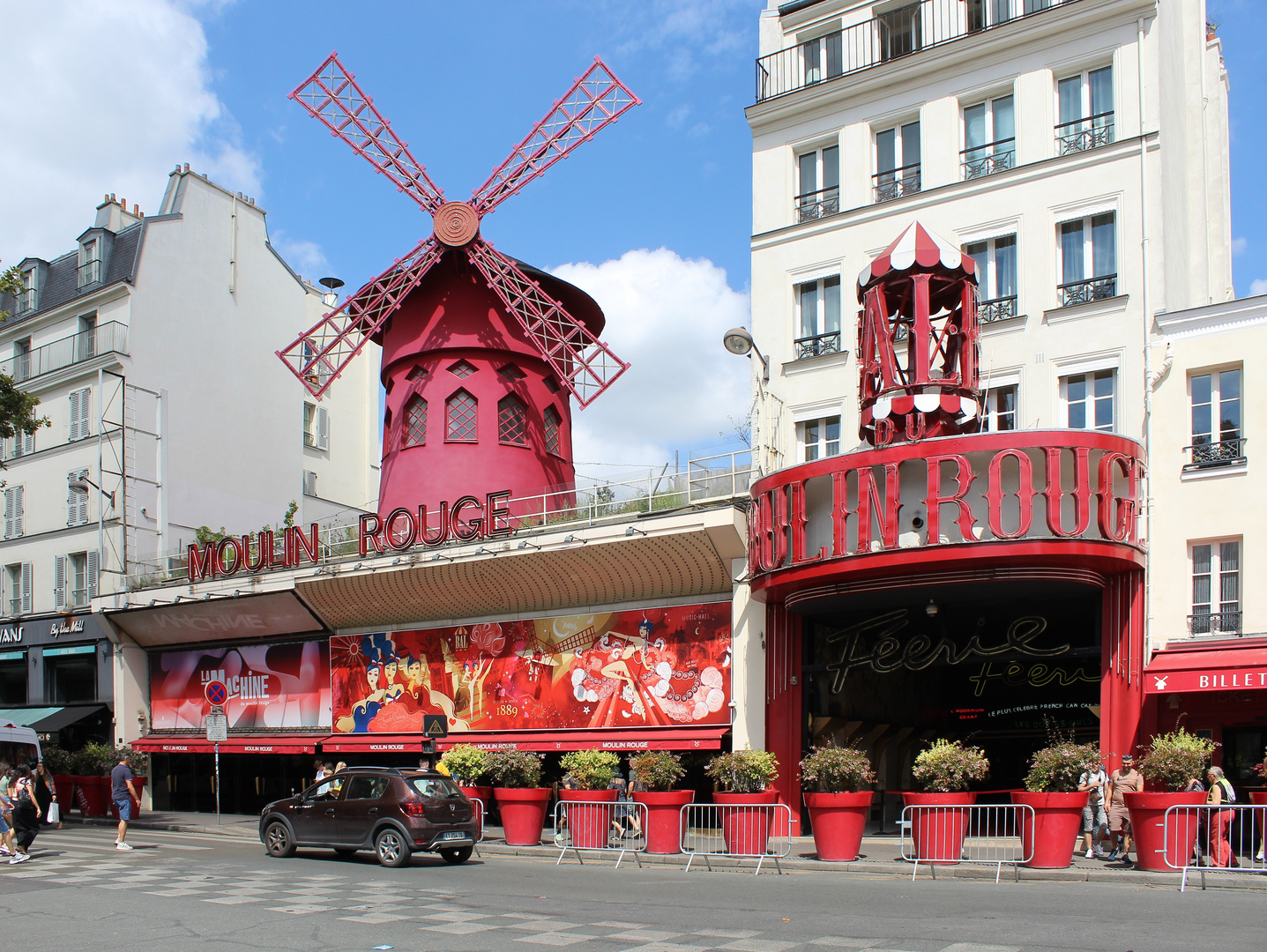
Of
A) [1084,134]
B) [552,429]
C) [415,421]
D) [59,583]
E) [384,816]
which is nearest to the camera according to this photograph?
[384,816]

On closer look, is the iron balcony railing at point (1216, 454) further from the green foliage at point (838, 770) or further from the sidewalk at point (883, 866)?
the green foliage at point (838, 770)

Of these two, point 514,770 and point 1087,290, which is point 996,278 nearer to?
point 1087,290

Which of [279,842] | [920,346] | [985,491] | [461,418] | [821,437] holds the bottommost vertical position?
[279,842]

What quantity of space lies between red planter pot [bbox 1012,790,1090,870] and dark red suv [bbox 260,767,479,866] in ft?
20.8

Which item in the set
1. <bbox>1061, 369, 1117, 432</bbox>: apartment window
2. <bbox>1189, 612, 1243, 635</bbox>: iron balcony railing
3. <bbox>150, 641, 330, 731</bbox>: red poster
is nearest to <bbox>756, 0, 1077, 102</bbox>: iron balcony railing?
<bbox>1061, 369, 1117, 432</bbox>: apartment window

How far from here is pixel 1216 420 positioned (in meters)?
16.6

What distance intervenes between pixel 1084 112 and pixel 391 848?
46.2 ft

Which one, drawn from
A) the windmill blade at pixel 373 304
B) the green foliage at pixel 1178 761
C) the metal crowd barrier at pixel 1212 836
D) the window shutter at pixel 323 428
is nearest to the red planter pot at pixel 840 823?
the green foliage at pixel 1178 761

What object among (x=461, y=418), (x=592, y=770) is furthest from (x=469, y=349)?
(x=592, y=770)

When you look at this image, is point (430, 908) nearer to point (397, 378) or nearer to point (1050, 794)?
point (1050, 794)

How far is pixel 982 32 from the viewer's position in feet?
62.6

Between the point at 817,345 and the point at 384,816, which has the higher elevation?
the point at 817,345

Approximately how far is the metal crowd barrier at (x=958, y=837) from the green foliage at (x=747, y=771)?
1790 millimetres

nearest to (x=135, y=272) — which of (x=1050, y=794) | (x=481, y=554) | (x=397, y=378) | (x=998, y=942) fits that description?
(x=397, y=378)
